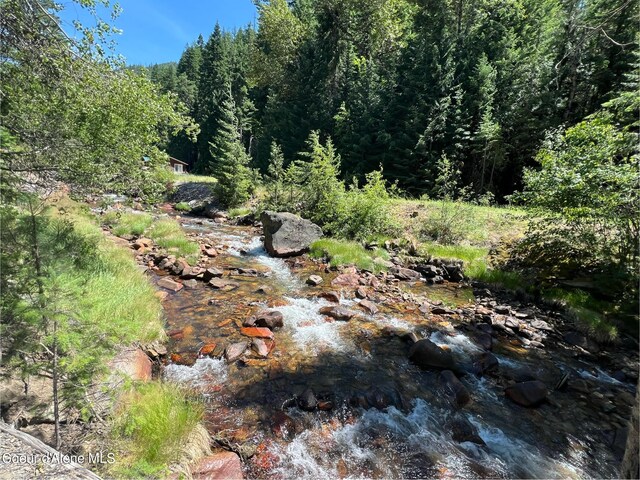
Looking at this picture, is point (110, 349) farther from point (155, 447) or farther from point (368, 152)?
point (368, 152)

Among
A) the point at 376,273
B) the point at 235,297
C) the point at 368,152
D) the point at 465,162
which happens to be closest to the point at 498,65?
the point at 465,162

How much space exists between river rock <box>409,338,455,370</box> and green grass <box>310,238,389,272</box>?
4957 millimetres

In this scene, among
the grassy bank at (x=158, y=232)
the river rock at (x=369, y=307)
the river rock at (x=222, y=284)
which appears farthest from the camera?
the grassy bank at (x=158, y=232)

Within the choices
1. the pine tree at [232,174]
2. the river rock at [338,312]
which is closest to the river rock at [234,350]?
the river rock at [338,312]

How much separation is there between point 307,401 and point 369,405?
943 millimetres

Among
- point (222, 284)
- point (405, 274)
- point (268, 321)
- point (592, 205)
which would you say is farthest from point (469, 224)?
point (222, 284)

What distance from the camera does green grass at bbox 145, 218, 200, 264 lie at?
10.8 meters

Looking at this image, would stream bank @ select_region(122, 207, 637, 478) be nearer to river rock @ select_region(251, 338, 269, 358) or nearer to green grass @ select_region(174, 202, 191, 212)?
river rock @ select_region(251, 338, 269, 358)

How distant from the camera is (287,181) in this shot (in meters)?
18.8

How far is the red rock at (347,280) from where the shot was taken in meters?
9.48

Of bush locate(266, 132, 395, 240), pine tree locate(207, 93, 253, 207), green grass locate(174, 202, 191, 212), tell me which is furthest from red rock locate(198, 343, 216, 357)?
green grass locate(174, 202, 191, 212)

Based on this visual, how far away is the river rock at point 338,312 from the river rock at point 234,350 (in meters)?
2.23

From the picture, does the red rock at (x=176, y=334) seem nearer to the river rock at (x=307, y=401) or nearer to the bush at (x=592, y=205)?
the river rock at (x=307, y=401)

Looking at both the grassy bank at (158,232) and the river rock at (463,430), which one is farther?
the grassy bank at (158,232)
